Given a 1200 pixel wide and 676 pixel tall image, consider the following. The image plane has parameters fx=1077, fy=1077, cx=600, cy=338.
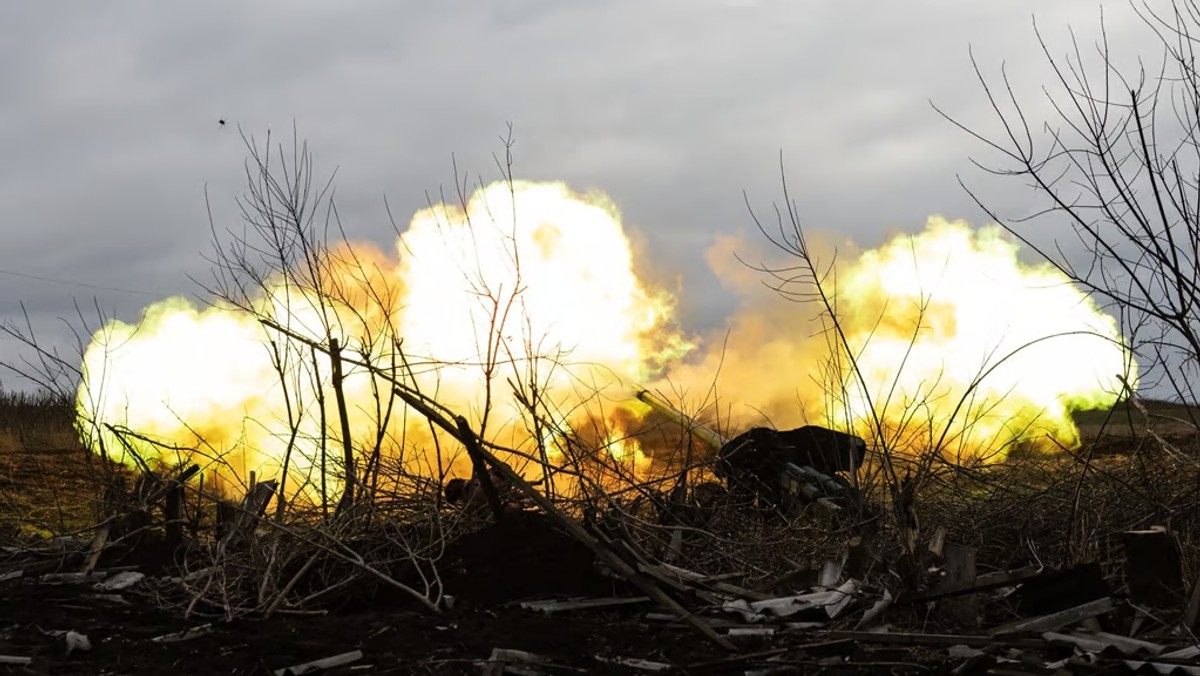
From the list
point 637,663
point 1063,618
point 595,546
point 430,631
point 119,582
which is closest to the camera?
point 637,663

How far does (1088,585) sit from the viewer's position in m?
A: 5.87

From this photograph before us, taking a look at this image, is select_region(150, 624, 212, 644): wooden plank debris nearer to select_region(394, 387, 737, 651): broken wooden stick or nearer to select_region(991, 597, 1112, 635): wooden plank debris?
select_region(394, 387, 737, 651): broken wooden stick

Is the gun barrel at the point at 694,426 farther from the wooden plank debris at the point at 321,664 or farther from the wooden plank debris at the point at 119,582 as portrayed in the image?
the wooden plank debris at the point at 119,582

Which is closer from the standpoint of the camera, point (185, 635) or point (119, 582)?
point (185, 635)

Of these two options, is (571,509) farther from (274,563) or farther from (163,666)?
(163,666)

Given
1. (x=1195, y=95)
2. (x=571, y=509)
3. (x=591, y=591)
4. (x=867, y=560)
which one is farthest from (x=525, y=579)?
Result: (x=1195, y=95)

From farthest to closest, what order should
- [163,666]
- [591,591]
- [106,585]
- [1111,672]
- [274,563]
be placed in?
[106,585] → [274,563] → [591,591] → [163,666] → [1111,672]

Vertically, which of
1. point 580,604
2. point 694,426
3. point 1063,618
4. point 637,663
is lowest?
point 637,663

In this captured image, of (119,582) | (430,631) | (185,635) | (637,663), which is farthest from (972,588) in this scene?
(119,582)

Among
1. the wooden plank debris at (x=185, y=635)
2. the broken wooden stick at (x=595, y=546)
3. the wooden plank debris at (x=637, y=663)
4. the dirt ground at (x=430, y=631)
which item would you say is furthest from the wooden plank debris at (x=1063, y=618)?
the wooden plank debris at (x=185, y=635)

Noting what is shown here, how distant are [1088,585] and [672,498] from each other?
348cm

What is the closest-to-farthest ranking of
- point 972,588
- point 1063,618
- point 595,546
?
point 1063,618, point 972,588, point 595,546

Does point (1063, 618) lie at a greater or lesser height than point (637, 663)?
greater

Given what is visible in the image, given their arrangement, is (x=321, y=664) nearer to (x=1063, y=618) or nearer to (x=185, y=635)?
(x=185, y=635)
